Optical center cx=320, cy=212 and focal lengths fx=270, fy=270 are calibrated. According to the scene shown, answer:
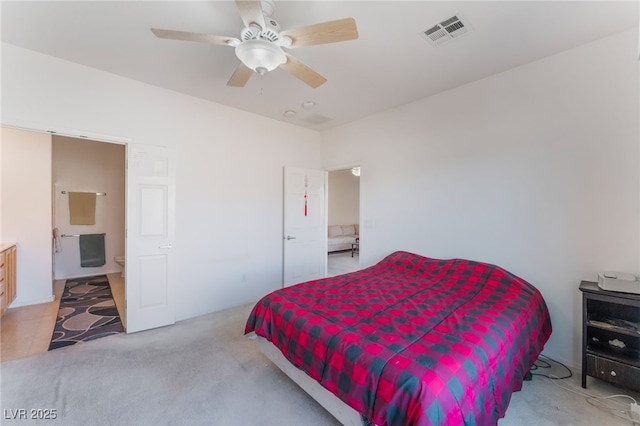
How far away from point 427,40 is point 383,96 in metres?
1.14

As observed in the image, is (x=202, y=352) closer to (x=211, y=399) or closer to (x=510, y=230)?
(x=211, y=399)

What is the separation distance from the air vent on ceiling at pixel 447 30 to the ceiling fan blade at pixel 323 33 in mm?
911

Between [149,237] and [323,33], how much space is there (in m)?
2.89

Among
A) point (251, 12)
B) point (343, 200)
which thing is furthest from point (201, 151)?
point (343, 200)

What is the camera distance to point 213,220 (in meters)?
3.73

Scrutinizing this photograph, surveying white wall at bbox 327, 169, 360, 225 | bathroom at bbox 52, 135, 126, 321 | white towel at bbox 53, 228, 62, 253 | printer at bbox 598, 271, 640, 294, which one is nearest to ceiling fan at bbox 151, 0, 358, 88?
printer at bbox 598, 271, 640, 294

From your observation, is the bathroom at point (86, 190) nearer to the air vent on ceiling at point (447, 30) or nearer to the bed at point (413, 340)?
the bed at point (413, 340)

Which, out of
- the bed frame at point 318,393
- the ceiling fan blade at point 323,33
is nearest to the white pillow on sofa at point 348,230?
the bed frame at point 318,393

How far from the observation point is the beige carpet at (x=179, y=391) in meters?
1.81

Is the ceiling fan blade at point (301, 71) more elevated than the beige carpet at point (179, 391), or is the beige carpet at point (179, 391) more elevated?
the ceiling fan blade at point (301, 71)

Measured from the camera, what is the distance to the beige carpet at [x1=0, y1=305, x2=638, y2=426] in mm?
1807

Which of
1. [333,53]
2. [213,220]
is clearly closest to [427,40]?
[333,53]

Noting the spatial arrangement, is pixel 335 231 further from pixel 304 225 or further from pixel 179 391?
pixel 179 391

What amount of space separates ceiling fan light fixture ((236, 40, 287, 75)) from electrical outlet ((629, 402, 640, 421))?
3.38m
